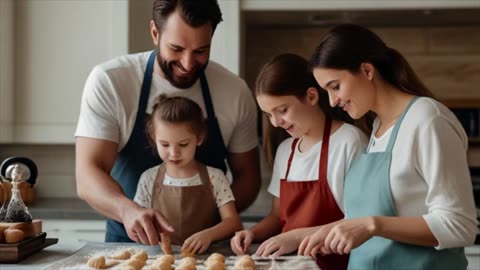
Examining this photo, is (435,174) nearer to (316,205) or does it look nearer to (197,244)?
(316,205)

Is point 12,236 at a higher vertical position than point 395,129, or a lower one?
lower

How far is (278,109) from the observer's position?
5.03ft

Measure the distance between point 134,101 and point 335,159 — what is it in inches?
20.9

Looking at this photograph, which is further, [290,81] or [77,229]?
[77,229]

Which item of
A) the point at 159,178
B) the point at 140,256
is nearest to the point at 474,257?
the point at 159,178

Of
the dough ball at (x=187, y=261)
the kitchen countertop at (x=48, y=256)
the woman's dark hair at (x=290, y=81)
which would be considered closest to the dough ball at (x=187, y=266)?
the dough ball at (x=187, y=261)

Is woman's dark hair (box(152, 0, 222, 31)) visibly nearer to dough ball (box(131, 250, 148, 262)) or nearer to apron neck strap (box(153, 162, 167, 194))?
apron neck strap (box(153, 162, 167, 194))

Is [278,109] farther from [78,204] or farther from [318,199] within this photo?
[78,204]

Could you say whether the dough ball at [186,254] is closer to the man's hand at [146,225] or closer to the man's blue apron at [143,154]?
the man's hand at [146,225]

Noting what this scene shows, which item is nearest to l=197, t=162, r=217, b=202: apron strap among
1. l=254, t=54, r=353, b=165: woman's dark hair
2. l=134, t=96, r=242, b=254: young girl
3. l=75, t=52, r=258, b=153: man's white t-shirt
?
l=134, t=96, r=242, b=254: young girl

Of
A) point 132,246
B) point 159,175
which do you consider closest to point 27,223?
point 132,246

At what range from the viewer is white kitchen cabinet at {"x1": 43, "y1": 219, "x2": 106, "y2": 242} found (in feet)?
8.04

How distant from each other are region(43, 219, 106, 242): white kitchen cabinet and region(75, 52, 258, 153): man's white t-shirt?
0.85 meters

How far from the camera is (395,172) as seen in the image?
1.27 metres
